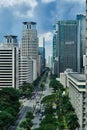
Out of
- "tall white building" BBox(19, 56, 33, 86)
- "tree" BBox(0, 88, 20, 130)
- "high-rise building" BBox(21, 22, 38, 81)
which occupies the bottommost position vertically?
"tree" BBox(0, 88, 20, 130)

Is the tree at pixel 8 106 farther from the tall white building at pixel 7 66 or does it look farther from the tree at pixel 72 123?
the tall white building at pixel 7 66

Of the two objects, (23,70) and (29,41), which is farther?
(29,41)

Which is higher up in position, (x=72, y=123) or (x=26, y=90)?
(x=72, y=123)

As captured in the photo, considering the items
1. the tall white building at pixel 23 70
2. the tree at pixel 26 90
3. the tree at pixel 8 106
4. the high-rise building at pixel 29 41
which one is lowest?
the tree at pixel 26 90

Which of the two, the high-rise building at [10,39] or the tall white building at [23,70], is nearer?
the tall white building at [23,70]

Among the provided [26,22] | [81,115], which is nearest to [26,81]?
[26,22]

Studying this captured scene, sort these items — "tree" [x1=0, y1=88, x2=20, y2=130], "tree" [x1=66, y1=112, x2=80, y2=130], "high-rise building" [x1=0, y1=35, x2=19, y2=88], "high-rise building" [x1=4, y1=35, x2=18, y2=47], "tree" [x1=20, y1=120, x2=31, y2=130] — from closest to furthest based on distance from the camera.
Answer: "tree" [x1=0, y1=88, x2=20, y2=130] < "tree" [x1=20, y1=120, x2=31, y2=130] < "tree" [x1=66, y1=112, x2=80, y2=130] < "high-rise building" [x1=0, y1=35, x2=19, y2=88] < "high-rise building" [x1=4, y1=35, x2=18, y2=47]

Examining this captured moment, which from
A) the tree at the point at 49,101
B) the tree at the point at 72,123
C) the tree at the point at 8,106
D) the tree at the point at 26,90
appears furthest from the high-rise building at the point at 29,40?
the tree at the point at 72,123

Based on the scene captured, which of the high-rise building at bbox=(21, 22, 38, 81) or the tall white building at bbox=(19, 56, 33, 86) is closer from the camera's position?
the tall white building at bbox=(19, 56, 33, 86)

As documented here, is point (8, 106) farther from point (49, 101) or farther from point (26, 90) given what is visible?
point (26, 90)

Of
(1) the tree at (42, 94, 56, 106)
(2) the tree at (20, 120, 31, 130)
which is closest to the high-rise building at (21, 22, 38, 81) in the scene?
(1) the tree at (42, 94, 56, 106)

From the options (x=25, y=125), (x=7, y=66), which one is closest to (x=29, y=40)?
(x=7, y=66)

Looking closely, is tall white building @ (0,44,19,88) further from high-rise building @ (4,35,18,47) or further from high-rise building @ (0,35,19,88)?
high-rise building @ (4,35,18,47)
